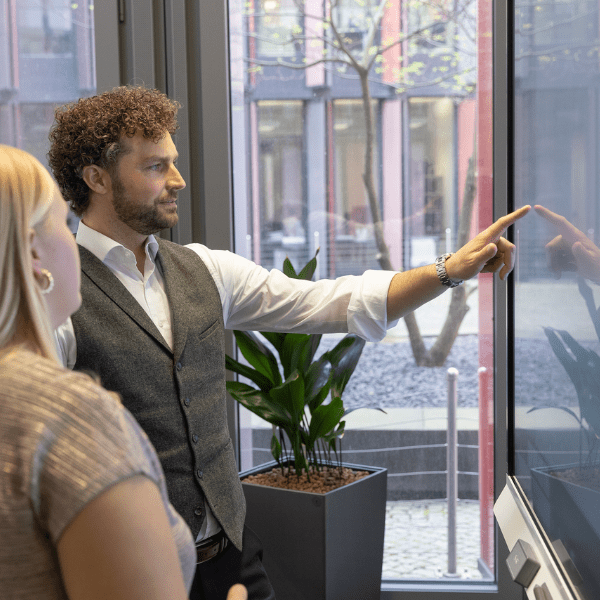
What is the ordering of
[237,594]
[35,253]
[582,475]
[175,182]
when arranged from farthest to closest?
[175,182] < [582,475] < [237,594] < [35,253]

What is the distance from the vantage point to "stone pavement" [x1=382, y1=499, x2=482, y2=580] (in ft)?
8.10

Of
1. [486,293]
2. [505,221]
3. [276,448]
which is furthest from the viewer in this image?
[486,293]

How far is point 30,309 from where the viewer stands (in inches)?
26.9

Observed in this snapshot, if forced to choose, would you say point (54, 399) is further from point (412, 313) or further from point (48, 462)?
point (412, 313)

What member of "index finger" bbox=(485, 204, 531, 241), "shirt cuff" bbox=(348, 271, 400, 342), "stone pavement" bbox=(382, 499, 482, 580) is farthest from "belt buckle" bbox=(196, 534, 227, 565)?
"stone pavement" bbox=(382, 499, 482, 580)

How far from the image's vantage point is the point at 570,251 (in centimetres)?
107

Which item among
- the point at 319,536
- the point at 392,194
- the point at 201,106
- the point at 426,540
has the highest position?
the point at 201,106

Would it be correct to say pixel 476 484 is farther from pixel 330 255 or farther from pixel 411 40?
pixel 411 40

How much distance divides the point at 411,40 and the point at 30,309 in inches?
80.8

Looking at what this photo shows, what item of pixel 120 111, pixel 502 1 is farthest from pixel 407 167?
pixel 120 111

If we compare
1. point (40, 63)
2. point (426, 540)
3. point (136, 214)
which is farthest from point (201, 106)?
point (426, 540)

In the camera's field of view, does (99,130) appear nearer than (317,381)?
Yes

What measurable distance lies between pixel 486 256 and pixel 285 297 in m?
0.54

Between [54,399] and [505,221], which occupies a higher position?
[505,221]
